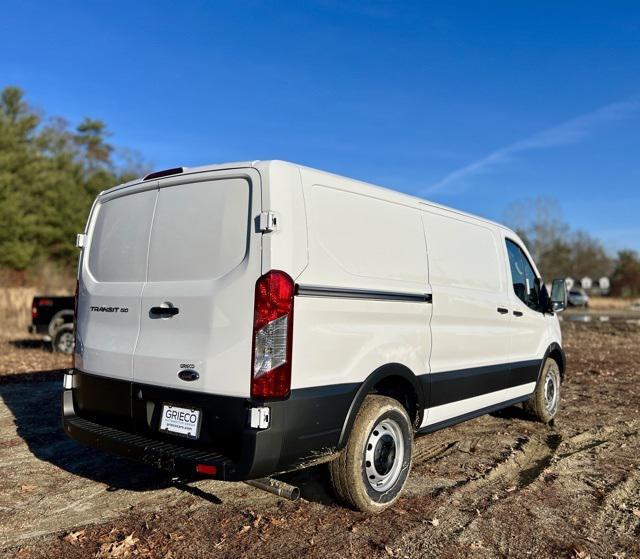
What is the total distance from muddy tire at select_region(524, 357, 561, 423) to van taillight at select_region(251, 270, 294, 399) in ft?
13.7

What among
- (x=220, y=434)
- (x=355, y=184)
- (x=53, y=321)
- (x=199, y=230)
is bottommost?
(x=220, y=434)

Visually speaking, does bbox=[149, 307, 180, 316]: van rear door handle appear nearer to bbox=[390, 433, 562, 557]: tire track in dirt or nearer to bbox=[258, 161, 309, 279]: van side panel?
bbox=[258, 161, 309, 279]: van side panel

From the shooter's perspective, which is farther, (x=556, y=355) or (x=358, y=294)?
(x=556, y=355)

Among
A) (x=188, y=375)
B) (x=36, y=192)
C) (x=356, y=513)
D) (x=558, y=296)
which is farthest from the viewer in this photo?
(x=36, y=192)

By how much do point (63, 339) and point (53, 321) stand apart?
0.45 m

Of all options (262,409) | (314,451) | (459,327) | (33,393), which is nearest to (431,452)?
(459,327)

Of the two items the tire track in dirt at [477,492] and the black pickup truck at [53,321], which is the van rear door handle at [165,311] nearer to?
the tire track in dirt at [477,492]

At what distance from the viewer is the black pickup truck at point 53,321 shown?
12.8 metres

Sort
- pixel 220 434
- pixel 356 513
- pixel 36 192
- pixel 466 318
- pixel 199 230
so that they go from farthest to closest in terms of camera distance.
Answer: pixel 36 192, pixel 466 318, pixel 356 513, pixel 199 230, pixel 220 434

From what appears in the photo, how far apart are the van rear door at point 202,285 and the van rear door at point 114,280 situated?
12 centimetres

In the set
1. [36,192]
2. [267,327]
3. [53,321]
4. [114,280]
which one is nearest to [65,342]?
[53,321]

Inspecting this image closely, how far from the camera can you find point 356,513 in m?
4.07

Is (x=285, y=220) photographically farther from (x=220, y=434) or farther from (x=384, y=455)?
(x=384, y=455)

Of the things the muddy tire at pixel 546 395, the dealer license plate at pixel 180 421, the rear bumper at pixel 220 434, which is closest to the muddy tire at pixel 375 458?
the rear bumper at pixel 220 434
